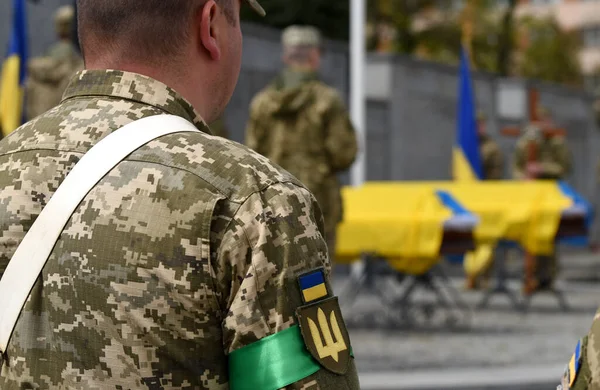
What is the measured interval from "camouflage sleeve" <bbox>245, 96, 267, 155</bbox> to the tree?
45813 millimetres

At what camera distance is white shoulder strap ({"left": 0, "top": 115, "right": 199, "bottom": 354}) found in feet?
6.20

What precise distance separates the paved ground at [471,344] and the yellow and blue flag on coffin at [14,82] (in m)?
2.93

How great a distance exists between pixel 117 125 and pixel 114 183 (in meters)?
0.12

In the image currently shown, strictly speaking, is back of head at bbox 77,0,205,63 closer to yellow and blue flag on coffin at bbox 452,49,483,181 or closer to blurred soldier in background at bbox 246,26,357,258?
blurred soldier in background at bbox 246,26,357,258

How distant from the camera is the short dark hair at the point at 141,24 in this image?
1942 mm

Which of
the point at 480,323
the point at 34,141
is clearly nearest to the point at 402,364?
the point at 480,323

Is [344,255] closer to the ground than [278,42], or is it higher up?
closer to the ground

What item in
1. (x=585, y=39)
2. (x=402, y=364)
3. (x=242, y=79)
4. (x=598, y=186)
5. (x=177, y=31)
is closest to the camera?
(x=177, y=31)

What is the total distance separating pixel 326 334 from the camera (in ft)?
6.04

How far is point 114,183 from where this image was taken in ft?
6.19

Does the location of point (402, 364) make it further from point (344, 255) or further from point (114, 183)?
point (114, 183)

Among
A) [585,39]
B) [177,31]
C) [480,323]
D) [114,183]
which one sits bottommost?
[480,323]

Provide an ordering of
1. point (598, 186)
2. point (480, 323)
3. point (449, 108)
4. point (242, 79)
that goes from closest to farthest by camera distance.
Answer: point (480, 323), point (242, 79), point (449, 108), point (598, 186)

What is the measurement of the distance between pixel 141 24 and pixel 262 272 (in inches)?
18.1
